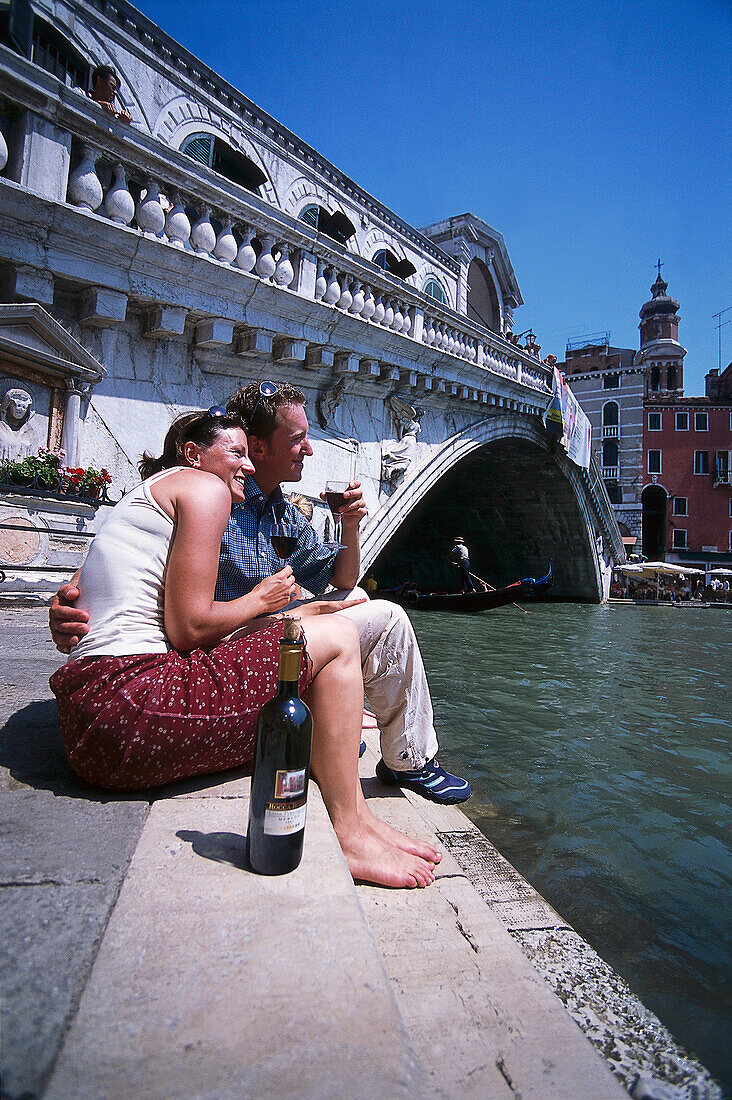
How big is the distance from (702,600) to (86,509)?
21037 millimetres

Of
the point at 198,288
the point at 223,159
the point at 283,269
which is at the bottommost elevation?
the point at 198,288

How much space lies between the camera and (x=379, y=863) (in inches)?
51.6

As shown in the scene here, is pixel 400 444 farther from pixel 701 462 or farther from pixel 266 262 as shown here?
pixel 701 462

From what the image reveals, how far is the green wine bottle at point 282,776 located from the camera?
0.94 m

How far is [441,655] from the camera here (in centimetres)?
609

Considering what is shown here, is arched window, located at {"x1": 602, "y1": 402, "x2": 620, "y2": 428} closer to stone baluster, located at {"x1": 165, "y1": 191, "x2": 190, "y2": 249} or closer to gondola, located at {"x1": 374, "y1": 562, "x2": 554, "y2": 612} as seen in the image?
gondola, located at {"x1": 374, "y1": 562, "x2": 554, "y2": 612}

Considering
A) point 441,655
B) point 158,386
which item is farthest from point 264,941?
point 441,655

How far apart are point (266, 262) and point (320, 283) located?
2.73ft

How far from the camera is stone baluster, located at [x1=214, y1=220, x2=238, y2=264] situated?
5004mm

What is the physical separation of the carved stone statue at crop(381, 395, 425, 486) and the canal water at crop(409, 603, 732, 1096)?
304 cm

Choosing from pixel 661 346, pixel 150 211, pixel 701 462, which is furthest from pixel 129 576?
pixel 661 346

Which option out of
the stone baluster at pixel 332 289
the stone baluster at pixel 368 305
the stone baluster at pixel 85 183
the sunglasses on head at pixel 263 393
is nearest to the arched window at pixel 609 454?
the stone baluster at pixel 368 305

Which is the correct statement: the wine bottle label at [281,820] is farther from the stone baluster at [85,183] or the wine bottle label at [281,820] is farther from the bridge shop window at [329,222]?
the bridge shop window at [329,222]

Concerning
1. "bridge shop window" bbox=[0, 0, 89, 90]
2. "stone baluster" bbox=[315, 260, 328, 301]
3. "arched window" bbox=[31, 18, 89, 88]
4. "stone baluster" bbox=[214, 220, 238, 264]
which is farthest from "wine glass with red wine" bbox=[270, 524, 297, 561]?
"arched window" bbox=[31, 18, 89, 88]
